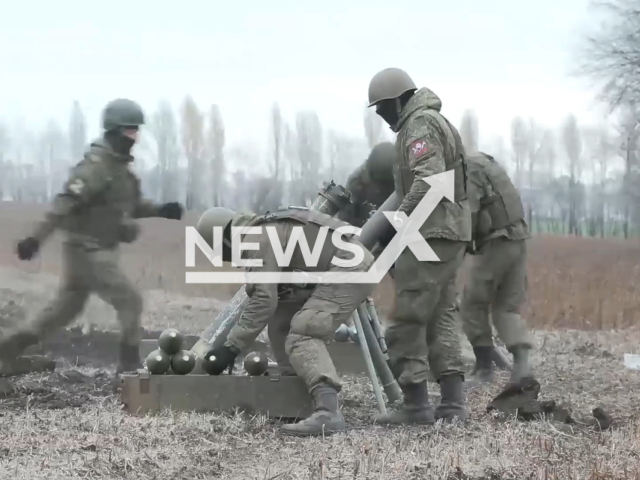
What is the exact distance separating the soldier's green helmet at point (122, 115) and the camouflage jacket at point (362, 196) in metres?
1.78

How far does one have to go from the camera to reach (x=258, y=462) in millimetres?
4617

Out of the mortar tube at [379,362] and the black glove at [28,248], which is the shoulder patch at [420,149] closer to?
the mortar tube at [379,362]

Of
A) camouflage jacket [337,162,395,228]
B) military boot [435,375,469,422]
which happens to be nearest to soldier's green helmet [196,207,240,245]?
camouflage jacket [337,162,395,228]

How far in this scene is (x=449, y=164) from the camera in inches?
225

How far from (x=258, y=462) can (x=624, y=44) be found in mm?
21620

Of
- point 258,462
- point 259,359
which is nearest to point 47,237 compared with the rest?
point 259,359

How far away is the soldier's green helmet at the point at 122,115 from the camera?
7.32 m

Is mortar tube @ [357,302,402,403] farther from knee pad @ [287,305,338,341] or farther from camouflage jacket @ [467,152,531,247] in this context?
camouflage jacket @ [467,152,531,247]

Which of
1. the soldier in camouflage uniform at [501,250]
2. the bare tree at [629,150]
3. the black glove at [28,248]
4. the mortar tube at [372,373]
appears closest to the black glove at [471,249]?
the soldier in camouflage uniform at [501,250]

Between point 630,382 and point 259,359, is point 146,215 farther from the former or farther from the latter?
point 630,382

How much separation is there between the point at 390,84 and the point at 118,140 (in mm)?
2537

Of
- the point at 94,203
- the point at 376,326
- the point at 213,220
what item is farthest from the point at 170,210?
the point at 376,326

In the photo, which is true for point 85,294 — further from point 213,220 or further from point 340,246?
point 340,246

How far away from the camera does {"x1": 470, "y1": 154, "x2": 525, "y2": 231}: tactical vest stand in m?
7.23
